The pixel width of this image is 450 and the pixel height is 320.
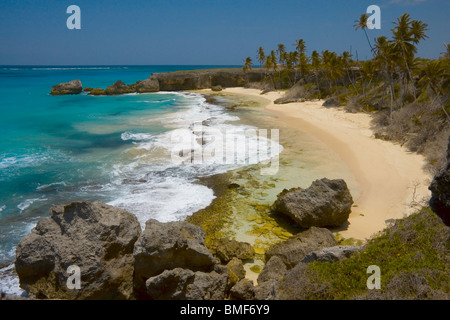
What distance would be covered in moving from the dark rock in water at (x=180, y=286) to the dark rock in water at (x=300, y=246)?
2742mm

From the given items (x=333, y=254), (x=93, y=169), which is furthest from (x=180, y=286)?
(x=93, y=169)

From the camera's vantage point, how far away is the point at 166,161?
20703 millimetres

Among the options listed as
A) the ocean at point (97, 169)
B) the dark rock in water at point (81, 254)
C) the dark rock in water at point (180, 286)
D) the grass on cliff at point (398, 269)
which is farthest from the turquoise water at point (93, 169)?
the grass on cliff at point (398, 269)

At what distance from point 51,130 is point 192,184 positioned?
79.7ft


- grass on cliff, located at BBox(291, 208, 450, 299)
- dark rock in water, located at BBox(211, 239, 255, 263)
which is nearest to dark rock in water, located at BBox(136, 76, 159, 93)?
dark rock in water, located at BBox(211, 239, 255, 263)

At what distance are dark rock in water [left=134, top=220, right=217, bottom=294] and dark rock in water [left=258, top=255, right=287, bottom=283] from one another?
1562 mm

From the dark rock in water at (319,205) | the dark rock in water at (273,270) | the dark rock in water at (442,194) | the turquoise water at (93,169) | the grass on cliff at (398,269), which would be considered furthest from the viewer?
the turquoise water at (93,169)

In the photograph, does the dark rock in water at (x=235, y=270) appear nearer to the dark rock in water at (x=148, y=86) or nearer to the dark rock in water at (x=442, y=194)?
the dark rock in water at (x=442, y=194)

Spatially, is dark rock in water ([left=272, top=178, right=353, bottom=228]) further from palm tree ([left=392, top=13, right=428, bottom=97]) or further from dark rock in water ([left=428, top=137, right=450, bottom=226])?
palm tree ([left=392, top=13, right=428, bottom=97])

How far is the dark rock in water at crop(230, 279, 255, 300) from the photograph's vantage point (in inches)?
293

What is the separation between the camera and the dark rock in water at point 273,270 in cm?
856

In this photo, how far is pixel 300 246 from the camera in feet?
31.3

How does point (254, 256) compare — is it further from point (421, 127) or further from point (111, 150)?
point (421, 127)

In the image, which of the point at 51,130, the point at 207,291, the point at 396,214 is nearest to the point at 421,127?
the point at 396,214
